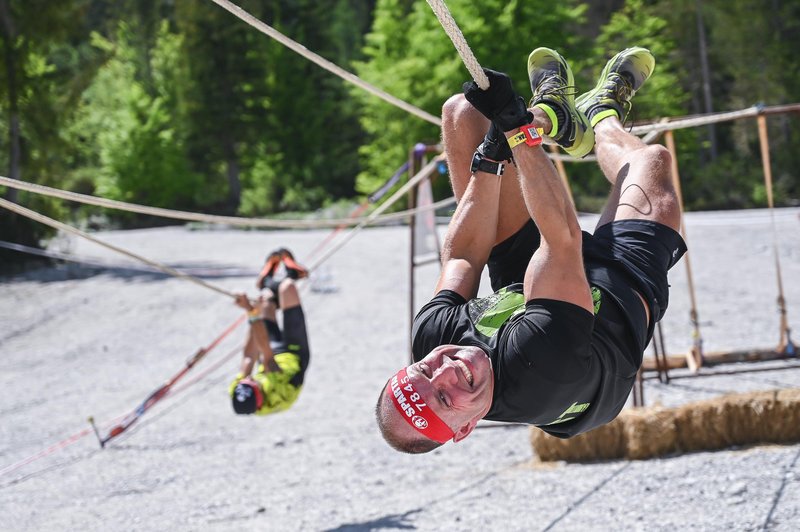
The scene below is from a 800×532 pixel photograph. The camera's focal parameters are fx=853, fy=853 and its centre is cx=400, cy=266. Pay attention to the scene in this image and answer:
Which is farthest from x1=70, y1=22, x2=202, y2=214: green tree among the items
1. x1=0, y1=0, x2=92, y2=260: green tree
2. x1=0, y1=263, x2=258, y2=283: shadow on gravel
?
x1=0, y1=263, x2=258, y2=283: shadow on gravel

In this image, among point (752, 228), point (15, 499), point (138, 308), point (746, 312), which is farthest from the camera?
point (752, 228)

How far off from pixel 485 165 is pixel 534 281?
20.0 inches

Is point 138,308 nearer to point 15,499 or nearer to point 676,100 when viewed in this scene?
point 15,499

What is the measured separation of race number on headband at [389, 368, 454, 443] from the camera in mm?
2795

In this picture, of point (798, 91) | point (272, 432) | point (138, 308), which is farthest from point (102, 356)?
point (798, 91)

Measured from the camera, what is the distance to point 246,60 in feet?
105

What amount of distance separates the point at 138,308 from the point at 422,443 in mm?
12544

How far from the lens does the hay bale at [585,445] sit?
19.8 ft

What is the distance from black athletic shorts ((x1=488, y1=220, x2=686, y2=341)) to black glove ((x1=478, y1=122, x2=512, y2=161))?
1.31 feet

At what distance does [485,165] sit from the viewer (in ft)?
9.87

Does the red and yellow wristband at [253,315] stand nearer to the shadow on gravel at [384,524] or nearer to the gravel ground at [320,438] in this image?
the gravel ground at [320,438]

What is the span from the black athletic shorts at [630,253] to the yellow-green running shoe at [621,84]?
2.24ft

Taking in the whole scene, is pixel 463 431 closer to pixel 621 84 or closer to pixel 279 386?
pixel 621 84

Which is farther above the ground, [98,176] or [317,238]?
[98,176]
